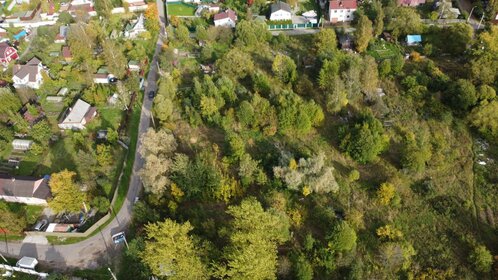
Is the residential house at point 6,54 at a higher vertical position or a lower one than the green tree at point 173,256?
higher

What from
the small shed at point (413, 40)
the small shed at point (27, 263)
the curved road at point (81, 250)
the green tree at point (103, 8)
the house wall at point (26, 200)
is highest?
the green tree at point (103, 8)

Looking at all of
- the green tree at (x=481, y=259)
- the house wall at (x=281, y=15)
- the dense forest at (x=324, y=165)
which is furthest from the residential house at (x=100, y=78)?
the green tree at (x=481, y=259)

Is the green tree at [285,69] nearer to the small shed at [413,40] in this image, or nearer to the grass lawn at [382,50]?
the grass lawn at [382,50]

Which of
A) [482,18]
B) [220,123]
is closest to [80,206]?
[220,123]

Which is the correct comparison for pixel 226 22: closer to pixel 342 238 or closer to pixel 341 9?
pixel 341 9

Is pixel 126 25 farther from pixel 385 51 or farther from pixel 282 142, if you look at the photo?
pixel 385 51

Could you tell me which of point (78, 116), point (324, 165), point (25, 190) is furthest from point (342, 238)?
point (78, 116)
